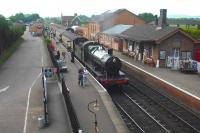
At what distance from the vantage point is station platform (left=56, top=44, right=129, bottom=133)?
15359 mm

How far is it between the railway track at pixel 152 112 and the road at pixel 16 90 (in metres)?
5.79

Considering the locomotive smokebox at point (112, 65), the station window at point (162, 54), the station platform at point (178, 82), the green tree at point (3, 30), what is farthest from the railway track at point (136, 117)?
the green tree at point (3, 30)

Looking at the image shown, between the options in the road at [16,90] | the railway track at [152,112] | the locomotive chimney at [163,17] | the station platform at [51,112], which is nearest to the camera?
the station platform at [51,112]

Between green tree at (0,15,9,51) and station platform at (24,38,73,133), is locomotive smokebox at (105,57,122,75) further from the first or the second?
green tree at (0,15,9,51)

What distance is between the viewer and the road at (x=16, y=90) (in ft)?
53.7

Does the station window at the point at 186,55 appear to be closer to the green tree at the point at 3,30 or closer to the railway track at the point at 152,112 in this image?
the railway track at the point at 152,112

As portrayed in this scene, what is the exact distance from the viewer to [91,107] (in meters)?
18.7

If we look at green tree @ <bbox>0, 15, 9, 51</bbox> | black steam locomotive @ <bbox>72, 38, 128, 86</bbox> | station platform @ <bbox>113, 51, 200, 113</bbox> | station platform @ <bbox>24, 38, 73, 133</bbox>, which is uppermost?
green tree @ <bbox>0, 15, 9, 51</bbox>

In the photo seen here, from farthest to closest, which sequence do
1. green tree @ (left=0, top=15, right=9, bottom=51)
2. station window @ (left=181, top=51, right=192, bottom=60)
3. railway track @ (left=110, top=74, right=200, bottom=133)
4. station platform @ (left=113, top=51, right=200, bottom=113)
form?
green tree @ (left=0, top=15, right=9, bottom=51) → station window @ (left=181, top=51, right=192, bottom=60) → station platform @ (left=113, top=51, right=200, bottom=113) → railway track @ (left=110, top=74, right=200, bottom=133)

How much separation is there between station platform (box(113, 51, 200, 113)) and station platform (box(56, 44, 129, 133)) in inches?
204

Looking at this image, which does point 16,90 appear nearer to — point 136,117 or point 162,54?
point 136,117

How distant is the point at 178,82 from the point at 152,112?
6373 millimetres

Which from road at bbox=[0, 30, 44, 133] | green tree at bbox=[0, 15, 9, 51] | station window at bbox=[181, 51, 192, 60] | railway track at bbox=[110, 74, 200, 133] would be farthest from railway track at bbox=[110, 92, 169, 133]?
green tree at bbox=[0, 15, 9, 51]

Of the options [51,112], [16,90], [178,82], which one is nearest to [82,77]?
[16,90]
